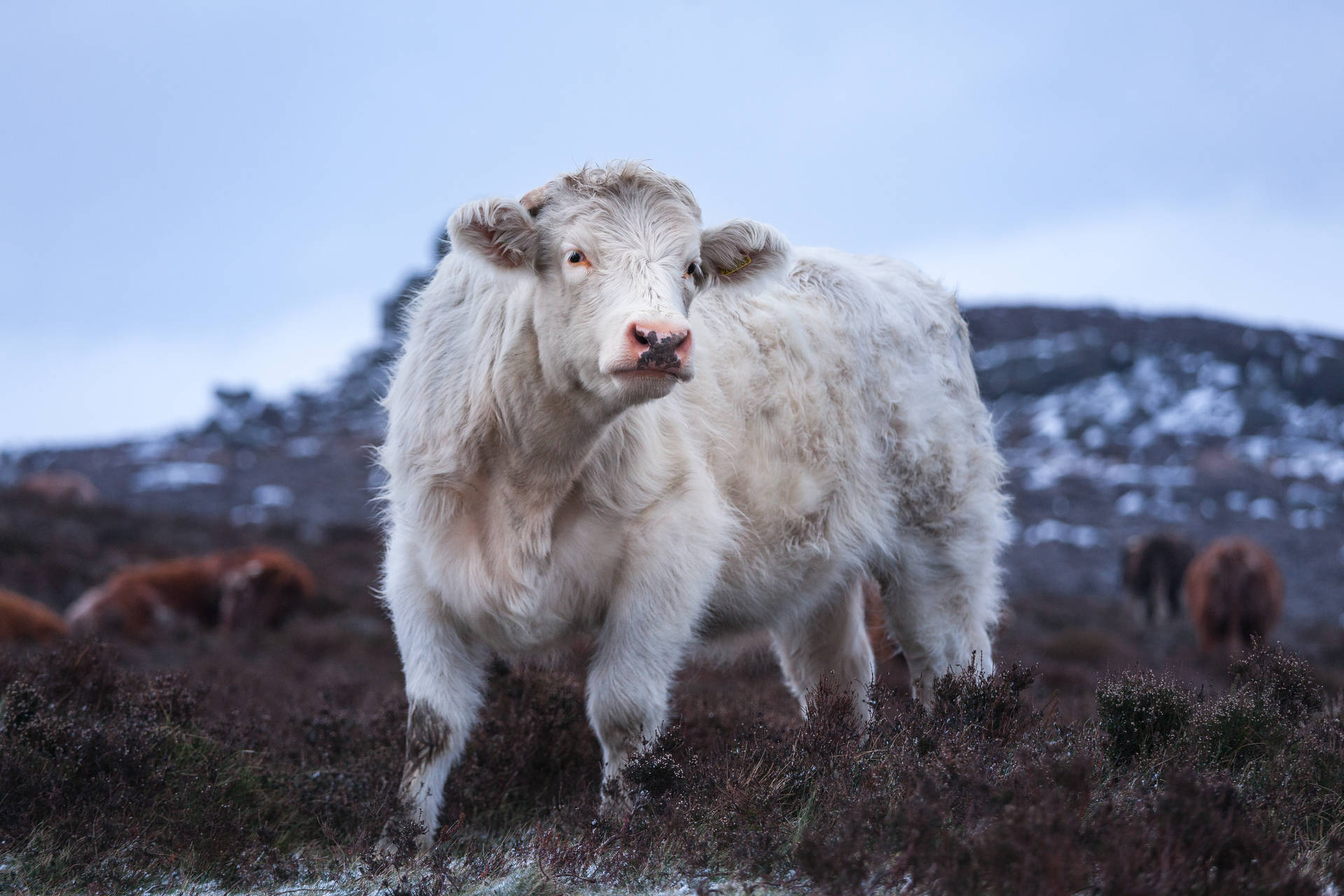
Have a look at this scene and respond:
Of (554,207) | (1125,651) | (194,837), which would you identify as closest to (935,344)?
(554,207)

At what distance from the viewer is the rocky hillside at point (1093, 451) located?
31.0 m

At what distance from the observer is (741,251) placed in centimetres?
430

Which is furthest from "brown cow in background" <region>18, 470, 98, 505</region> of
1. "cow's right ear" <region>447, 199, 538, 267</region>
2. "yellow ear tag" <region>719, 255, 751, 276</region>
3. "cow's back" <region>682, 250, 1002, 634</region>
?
"yellow ear tag" <region>719, 255, 751, 276</region>

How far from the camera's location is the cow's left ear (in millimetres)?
4223

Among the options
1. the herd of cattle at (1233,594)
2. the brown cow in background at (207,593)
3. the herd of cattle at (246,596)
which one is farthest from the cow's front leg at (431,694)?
the herd of cattle at (1233,594)

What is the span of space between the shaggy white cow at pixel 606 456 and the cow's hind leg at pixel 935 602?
515mm

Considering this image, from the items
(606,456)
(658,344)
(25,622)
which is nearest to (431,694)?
(606,456)

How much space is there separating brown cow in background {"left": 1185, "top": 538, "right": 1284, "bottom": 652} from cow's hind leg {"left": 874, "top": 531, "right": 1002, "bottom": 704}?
39.5 ft

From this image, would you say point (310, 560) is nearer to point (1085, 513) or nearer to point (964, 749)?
point (964, 749)

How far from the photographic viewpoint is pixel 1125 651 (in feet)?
51.3

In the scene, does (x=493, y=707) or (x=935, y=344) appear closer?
(x=493, y=707)

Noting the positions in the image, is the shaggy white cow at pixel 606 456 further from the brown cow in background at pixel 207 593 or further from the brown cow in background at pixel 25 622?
the brown cow in background at pixel 207 593

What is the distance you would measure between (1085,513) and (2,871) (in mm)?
37447

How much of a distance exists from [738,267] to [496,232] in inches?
39.2
